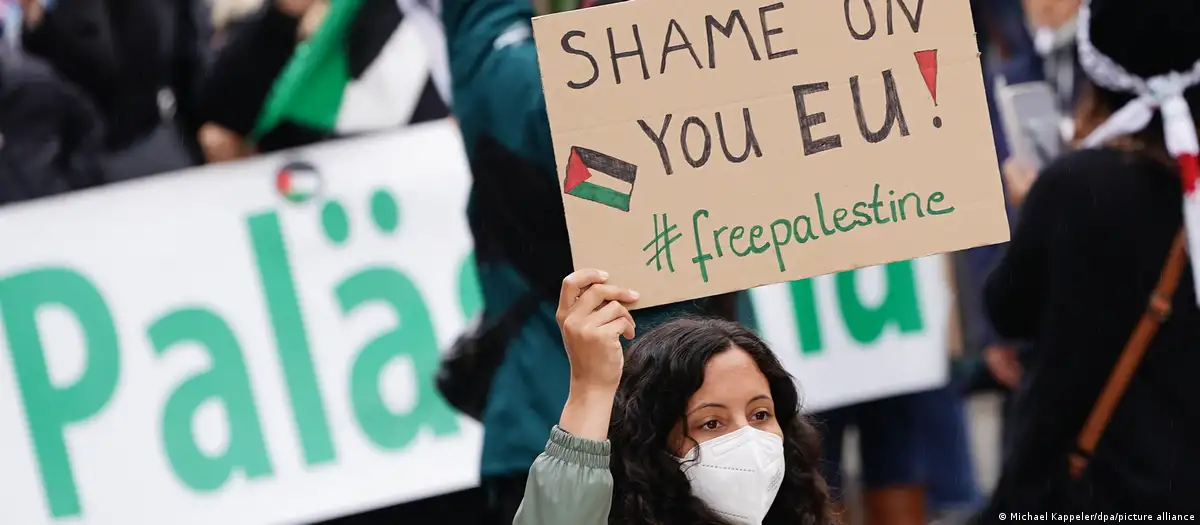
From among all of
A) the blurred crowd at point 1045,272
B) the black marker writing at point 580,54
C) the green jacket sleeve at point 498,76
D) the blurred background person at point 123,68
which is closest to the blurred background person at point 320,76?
the blurred background person at point 123,68

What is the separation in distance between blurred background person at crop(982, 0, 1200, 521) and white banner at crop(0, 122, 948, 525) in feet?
5.08

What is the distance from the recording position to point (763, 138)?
94.8 inches

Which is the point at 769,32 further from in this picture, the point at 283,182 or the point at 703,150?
the point at 283,182

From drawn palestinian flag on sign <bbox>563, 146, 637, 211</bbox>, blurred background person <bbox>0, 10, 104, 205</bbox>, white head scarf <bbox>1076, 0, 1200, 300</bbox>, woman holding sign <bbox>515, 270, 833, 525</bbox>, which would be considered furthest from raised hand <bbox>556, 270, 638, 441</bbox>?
blurred background person <bbox>0, 10, 104, 205</bbox>

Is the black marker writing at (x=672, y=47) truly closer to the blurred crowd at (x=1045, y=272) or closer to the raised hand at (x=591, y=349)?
the raised hand at (x=591, y=349)

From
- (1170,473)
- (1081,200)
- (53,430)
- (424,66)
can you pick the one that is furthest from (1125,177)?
(53,430)

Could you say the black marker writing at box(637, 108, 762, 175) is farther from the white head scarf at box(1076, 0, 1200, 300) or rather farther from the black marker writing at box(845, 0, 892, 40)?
the white head scarf at box(1076, 0, 1200, 300)

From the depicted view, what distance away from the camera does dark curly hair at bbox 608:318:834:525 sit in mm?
2408

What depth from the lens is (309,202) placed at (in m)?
4.79

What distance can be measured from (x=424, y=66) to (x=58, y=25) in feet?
4.77

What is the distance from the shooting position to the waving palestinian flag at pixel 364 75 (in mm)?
4531

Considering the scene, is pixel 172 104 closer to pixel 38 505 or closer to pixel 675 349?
pixel 38 505

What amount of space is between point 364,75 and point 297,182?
365mm

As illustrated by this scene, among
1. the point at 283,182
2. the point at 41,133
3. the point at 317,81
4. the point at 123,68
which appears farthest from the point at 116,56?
the point at 317,81
